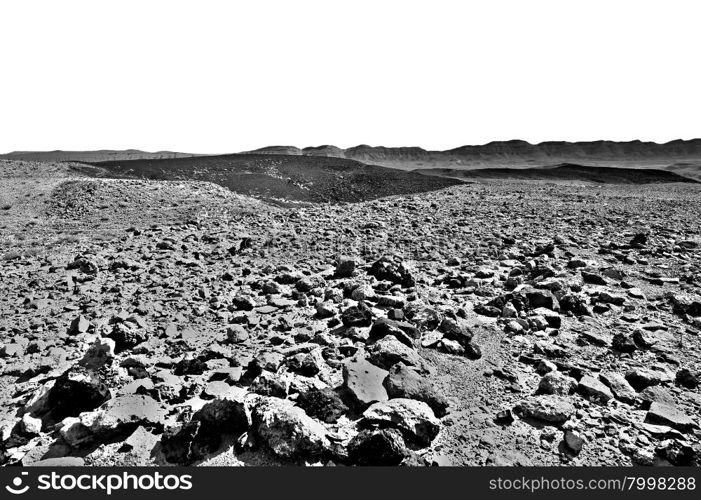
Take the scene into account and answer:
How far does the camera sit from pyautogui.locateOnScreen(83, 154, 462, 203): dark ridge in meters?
18.2

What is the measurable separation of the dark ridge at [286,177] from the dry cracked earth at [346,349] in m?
10.6

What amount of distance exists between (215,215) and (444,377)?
24.8ft

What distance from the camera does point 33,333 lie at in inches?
151

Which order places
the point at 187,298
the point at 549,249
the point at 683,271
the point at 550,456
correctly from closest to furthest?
the point at 550,456 < the point at 187,298 < the point at 683,271 < the point at 549,249

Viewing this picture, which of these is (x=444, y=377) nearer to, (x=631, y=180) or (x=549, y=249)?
(x=549, y=249)

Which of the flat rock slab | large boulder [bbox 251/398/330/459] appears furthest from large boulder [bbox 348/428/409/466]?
the flat rock slab

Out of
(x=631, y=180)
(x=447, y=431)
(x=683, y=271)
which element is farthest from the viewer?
(x=631, y=180)

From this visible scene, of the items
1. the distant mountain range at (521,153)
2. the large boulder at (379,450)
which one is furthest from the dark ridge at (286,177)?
the distant mountain range at (521,153)

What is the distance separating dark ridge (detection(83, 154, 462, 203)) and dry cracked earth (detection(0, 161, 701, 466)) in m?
10.6

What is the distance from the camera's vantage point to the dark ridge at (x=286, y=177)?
18156mm

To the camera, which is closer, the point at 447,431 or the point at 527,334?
the point at 447,431

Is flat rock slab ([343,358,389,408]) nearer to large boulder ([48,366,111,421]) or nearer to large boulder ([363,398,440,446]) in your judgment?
large boulder ([363,398,440,446])

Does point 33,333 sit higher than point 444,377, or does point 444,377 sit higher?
point 33,333

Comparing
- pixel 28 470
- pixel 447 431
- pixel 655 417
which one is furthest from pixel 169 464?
pixel 655 417
